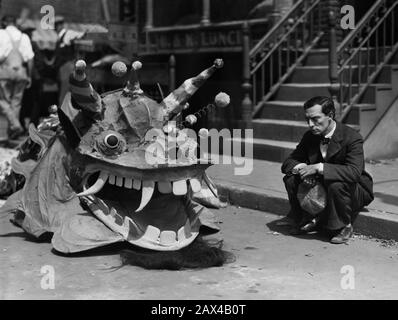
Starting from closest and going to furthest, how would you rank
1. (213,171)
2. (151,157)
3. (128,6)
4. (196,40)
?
(151,157) < (213,171) < (196,40) < (128,6)

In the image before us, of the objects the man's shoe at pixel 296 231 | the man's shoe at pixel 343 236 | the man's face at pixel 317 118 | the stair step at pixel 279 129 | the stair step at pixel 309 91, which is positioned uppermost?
the man's face at pixel 317 118

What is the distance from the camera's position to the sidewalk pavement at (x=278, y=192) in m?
6.41

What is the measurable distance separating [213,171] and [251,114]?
1.99 m

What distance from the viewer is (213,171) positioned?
9312 mm

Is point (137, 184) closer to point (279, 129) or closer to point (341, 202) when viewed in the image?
point (341, 202)

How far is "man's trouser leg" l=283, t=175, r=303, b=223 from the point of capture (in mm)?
6434

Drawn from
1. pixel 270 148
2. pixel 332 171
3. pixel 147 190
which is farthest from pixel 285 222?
pixel 270 148

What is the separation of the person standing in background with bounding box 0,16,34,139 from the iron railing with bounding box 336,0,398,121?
19.7ft

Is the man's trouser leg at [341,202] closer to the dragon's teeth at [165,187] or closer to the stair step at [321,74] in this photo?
the dragon's teeth at [165,187]

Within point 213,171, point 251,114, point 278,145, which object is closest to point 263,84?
point 251,114

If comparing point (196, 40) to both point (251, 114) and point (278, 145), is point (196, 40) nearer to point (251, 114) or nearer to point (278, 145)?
point (251, 114)

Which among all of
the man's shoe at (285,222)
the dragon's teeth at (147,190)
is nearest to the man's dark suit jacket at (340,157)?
the man's shoe at (285,222)

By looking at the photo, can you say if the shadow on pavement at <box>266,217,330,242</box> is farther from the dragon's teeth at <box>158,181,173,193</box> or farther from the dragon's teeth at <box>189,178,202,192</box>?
the dragon's teeth at <box>158,181,173,193</box>

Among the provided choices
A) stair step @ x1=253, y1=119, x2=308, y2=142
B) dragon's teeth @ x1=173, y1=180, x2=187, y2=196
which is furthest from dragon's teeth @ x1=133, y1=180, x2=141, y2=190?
stair step @ x1=253, y1=119, x2=308, y2=142
